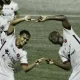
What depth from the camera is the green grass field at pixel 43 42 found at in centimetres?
1405

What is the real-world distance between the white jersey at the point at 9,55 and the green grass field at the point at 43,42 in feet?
14.5

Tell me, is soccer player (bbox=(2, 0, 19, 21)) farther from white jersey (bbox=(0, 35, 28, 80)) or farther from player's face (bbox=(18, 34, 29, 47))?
player's face (bbox=(18, 34, 29, 47))

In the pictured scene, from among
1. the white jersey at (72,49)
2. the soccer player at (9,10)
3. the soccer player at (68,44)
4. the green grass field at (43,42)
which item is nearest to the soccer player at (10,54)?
the soccer player at (68,44)

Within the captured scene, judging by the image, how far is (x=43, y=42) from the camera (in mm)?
20078

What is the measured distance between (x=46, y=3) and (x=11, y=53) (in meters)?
27.0

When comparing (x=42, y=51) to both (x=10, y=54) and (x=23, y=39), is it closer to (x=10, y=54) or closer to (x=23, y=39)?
(x=10, y=54)

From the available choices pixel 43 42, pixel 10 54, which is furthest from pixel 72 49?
pixel 43 42

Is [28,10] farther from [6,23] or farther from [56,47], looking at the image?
[6,23]

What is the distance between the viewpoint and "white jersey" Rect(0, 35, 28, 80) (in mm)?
9086

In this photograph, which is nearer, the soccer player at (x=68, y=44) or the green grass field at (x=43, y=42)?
the soccer player at (x=68, y=44)

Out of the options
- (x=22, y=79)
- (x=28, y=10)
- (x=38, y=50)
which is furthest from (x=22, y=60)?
(x=28, y=10)

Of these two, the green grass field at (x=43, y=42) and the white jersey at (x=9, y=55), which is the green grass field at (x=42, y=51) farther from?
the white jersey at (x=9, y=55)

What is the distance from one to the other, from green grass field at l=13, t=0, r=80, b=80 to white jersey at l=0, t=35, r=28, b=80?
14.5ft

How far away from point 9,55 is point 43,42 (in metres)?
11.0
